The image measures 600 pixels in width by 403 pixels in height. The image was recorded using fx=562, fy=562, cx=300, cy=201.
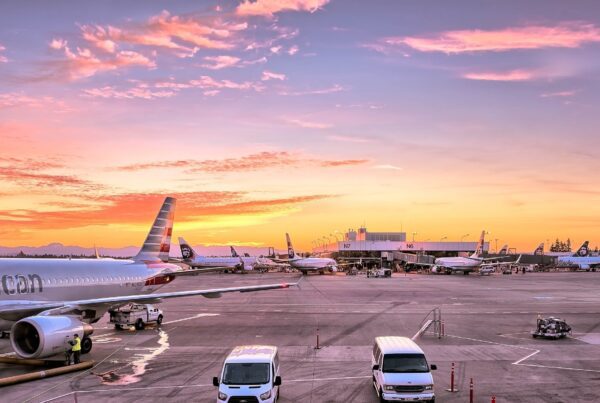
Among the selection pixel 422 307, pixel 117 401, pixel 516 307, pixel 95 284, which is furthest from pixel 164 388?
pixel 516 307

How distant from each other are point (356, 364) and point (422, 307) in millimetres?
28322

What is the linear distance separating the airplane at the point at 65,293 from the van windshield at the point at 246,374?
884 centimetres

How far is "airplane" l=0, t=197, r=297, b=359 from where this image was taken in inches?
1022

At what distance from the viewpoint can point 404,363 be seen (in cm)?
2028

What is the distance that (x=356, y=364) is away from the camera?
2719cm

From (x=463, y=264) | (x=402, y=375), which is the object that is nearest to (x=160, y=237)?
(x=402, y=375)

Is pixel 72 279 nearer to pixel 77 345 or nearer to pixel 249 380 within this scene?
pixel 77 345

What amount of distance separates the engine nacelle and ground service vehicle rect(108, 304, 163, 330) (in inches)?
429

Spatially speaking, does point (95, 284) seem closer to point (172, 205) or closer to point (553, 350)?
point (172, 205)

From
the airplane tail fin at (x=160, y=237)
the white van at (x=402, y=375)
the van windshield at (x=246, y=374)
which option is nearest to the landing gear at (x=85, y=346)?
the van windshield at (x=246, y=374)

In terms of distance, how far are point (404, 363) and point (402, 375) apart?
695mm

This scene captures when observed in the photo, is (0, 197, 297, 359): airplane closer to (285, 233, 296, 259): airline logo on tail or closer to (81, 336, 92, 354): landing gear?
(81, 336, 92, 354): landing gear

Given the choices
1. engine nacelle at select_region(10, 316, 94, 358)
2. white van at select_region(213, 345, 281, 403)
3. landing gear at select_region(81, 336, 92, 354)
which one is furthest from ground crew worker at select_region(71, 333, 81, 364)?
white van at select_region(213, 345, 281, 403)

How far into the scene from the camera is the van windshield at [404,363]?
2005 cm
